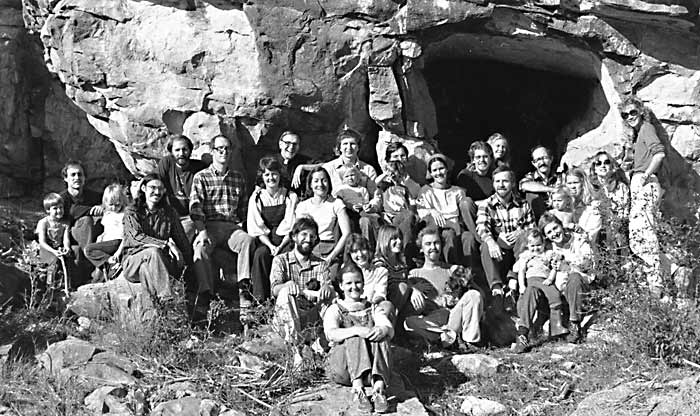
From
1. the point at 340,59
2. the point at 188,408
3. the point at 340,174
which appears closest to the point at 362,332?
the point at 188,408

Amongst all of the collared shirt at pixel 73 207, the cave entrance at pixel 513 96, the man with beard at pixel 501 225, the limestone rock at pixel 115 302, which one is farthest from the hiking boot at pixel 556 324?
the collared shirt at pixel 73 207

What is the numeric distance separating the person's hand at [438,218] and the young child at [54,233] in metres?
2.87

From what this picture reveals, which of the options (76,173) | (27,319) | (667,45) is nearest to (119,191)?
(76,173)

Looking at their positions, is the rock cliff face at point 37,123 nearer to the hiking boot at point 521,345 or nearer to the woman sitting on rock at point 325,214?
the woman sitting on rock at point 325,214

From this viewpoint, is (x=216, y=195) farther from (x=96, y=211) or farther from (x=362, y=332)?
(x=362, y=332)

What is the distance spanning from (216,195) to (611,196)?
3163 millimetres

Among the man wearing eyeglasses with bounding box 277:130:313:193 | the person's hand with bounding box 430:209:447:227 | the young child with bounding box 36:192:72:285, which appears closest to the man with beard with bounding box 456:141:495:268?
the person's hand with bounding box 430:209:447:227

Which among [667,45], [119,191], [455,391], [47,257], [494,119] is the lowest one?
[455,391]

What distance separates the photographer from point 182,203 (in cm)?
847

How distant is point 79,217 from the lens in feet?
27.6

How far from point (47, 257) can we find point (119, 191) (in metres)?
0.76

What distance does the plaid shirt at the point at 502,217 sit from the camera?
841 centimetres

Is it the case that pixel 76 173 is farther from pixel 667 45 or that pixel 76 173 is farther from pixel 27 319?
pixel 667 45

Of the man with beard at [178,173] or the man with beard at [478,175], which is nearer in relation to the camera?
the man with beard at [178,173]
